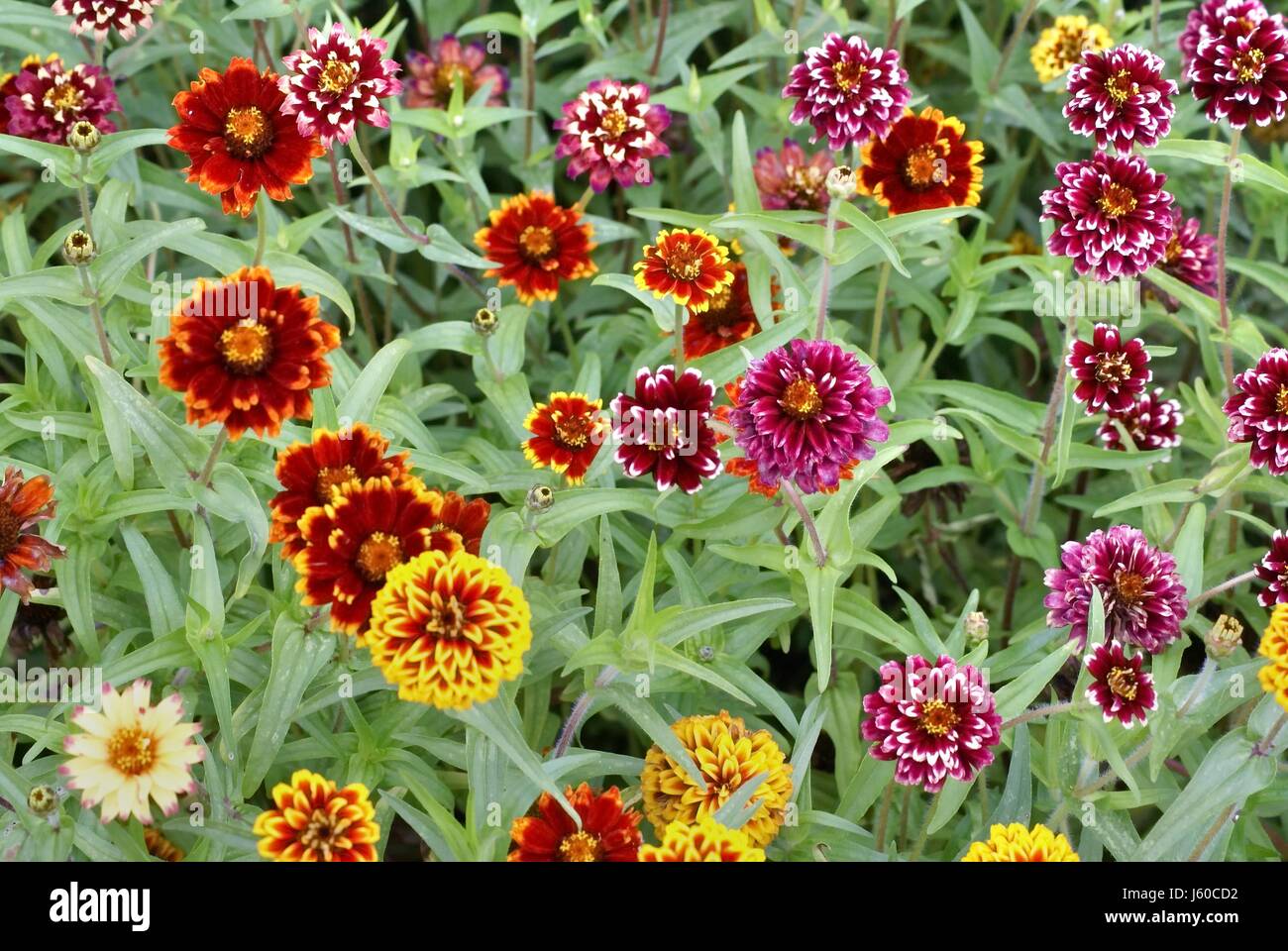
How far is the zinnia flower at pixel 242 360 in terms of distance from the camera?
4.92 ft

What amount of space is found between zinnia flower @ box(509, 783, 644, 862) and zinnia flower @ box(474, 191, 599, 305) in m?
1.00

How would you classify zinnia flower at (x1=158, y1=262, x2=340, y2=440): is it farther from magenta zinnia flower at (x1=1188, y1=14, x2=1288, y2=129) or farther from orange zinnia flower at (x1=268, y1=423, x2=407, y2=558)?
magenta zinnia flower at (x1=1188, y1=14, x2=1288, y2=129)

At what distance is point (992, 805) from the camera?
217 centimetres

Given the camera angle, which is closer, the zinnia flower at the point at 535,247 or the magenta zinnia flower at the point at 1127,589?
the magenta zinnia flower at the point at 1127,589

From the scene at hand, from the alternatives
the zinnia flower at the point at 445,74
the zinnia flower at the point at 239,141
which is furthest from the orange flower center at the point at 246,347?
the zinnia flower at the point at 445,74

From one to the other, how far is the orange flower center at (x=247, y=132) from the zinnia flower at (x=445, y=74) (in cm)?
102

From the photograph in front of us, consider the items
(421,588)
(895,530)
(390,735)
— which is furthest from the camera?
(895,530)

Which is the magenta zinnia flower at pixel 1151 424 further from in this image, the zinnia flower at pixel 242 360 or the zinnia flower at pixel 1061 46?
the zinnia flower at pixel 242 360

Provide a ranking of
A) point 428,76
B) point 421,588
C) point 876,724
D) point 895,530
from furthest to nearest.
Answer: point 428,76 → point 895,530 → point 876,724 → point 421,588

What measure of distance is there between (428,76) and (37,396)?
4.01 feet

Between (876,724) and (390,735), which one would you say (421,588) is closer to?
(390,735)

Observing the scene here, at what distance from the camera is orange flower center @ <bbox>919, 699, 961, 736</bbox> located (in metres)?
1.69

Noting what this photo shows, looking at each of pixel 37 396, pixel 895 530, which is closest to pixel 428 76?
pixel 37 396

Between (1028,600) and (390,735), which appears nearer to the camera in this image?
(390,735)
